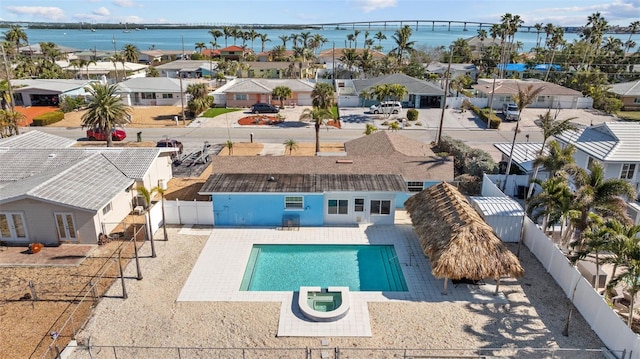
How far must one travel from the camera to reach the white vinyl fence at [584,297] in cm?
1547

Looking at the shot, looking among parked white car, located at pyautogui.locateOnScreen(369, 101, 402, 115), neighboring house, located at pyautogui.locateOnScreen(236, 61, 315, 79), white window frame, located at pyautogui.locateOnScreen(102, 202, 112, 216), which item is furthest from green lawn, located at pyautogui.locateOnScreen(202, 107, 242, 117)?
white window frame, located at pyautogui.locateOnScreen(102, 202, 112, 216)

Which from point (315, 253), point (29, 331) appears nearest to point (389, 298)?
point (315, 253)

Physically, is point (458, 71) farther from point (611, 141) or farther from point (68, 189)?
point (68, 189)

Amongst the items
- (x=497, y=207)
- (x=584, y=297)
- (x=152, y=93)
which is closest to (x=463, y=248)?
(x=584, y=297)

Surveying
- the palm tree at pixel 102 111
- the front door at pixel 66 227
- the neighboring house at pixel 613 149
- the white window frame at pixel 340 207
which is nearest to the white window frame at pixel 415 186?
the white window frame at pixel 340 207

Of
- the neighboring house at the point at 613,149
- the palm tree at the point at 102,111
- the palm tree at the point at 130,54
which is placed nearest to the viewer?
the neighboring house at the point at 613,149

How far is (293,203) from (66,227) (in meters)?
12.7

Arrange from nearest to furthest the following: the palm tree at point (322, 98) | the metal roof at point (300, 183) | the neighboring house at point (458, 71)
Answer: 1. the metal roof at point (300, 183)
2. the palm tree at point (322, 98)
3. the neighboring house at point (458, 71)

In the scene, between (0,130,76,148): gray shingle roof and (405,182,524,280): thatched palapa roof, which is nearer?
(405,182,524,280): thatched palapa roof

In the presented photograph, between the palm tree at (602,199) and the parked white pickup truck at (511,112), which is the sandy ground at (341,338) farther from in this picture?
the parked white pickup truck at (511,112)

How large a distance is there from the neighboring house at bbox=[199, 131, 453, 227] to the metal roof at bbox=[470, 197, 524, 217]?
159 inches

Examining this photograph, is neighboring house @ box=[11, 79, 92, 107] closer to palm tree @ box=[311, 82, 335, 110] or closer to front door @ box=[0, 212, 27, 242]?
palm tree @ box=[311, 82, 335, 110]

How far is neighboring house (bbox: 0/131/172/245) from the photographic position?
23.2m

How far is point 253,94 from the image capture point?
60.7 meters
